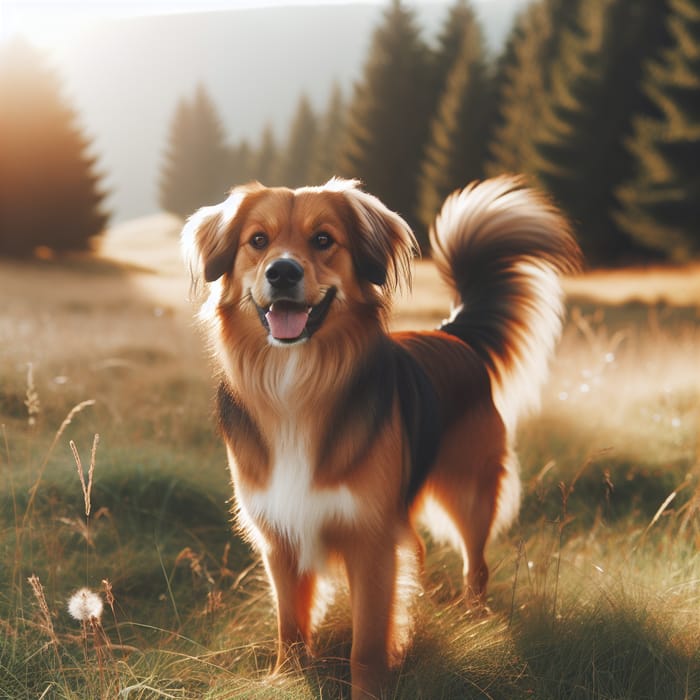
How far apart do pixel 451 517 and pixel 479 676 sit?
1003 millimetres

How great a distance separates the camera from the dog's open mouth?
2.71 metres

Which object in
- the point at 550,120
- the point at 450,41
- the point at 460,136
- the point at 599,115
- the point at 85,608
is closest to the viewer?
the point at 85,608

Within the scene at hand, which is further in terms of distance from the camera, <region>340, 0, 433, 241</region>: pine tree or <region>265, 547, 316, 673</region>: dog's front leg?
<region>340, 0, 433, 241</region>: pine tree

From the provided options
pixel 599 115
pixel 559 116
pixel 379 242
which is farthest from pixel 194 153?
pixel 379 242

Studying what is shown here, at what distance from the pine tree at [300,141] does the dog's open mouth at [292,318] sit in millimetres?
41716

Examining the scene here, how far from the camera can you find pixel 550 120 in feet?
67.3

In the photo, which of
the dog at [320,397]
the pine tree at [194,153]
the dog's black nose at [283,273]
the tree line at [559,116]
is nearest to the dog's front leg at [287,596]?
the dog at [320,397]

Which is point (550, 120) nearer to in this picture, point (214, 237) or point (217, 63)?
point (214, 237)

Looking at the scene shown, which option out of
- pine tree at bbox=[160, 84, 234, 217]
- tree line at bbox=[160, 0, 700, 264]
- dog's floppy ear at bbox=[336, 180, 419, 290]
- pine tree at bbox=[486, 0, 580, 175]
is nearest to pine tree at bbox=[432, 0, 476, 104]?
tree line at bbox=[160, 0, 700, 264]

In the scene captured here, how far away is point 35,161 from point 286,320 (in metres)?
26.7

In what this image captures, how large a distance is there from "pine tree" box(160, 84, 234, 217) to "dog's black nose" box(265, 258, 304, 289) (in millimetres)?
49055

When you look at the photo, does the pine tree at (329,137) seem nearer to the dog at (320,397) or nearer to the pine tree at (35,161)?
the pine tree at (35,161)

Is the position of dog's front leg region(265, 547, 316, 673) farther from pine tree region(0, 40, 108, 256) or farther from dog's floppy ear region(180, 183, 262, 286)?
pine tree region(0, 40, 108, 256)

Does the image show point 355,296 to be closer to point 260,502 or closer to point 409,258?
point 409,258
